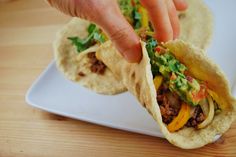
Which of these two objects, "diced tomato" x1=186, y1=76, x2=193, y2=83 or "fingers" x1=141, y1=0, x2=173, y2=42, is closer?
"diced tomato" x1=186, y1=76, x2=193, y2=83

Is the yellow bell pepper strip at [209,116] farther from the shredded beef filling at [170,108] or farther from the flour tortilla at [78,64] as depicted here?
the flour tortilla at [78,64]

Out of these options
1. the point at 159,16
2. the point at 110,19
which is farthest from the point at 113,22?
the point at 159,16

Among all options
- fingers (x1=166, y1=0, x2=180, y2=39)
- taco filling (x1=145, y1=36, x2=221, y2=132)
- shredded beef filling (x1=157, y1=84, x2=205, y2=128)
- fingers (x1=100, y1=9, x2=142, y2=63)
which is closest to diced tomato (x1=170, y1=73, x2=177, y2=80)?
taco filling (x1=145, y1=36, x2=221, y2=132)

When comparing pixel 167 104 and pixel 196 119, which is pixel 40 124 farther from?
pixel 196 119

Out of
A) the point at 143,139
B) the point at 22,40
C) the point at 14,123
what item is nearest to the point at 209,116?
the point at 143,139

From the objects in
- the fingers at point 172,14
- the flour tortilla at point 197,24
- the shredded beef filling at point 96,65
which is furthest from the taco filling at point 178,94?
the shredded beef filling at point 96,65

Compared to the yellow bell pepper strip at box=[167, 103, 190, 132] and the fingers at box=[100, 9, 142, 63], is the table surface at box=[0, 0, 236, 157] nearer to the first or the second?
the yellow bell pepper strip at box=[167, 103, 190, 132]

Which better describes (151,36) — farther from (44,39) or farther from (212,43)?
(44,39)
